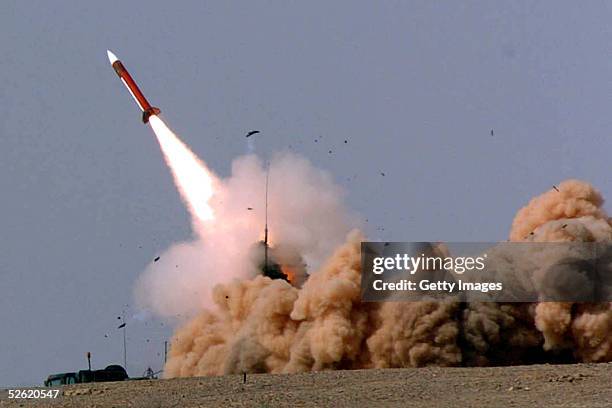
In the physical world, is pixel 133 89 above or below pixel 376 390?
above

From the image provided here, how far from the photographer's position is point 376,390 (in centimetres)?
3603

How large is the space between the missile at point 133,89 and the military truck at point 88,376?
309 inches

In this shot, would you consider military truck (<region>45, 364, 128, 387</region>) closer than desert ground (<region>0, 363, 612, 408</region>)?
No

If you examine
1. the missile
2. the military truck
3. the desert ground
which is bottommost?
the desert ground

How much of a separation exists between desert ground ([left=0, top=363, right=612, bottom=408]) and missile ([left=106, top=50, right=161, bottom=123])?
1129cm

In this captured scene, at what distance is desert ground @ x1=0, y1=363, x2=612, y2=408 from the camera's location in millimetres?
33844

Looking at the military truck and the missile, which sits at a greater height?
the missile

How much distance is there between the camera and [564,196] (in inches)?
1811

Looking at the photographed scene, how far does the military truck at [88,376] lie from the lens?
1925 inches

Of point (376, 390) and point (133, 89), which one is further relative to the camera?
point (133, 89)

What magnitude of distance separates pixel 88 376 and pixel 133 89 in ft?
30.0

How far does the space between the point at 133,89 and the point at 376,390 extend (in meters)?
18.3

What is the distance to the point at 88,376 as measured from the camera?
161 feet

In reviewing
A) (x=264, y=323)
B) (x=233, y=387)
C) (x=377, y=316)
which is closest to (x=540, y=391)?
(x=233, y=387)
